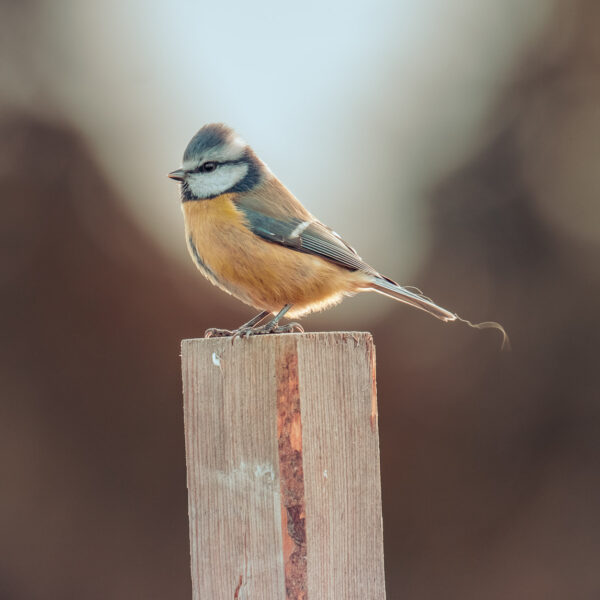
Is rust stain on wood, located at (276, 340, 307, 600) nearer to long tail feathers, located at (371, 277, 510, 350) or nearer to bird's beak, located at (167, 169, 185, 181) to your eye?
long tail feathers, located at (371, 277, 510, 350)

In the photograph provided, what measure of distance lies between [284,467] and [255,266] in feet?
3.93

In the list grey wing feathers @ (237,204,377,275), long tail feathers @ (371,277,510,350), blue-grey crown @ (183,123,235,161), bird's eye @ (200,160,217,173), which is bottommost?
long tail feathers @ (371,277,510,350)

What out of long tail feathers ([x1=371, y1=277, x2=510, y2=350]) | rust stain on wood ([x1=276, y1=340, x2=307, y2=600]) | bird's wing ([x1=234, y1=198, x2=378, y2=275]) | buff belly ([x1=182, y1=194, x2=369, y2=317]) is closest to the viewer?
rust stain on wood ([x1=276, y1=340, x2=307, y2=600])

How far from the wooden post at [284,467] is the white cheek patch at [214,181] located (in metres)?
1.27

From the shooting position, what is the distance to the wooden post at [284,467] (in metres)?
1.91

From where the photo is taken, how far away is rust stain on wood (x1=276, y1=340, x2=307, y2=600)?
189 centimetres

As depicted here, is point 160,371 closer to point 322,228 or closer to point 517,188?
point 322,228

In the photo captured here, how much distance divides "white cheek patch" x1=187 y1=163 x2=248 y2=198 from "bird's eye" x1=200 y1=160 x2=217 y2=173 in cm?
2

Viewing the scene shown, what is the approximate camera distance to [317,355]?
201 centimetres

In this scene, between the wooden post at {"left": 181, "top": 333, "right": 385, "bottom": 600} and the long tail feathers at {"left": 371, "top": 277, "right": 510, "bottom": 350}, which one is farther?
the long tail feathers at {"left": 371, "top": 277, "right": 510, "bottom": 350}

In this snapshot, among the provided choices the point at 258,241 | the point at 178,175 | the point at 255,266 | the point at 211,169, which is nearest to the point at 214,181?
the point at 211,169

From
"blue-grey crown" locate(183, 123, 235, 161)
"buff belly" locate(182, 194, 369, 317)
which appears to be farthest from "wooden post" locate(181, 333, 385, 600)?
"blue-grey crown" locate(183, 123, 235, 161)

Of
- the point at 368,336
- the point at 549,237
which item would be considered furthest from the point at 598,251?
the point at 368,336

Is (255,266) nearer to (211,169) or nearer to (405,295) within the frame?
(211,169)
